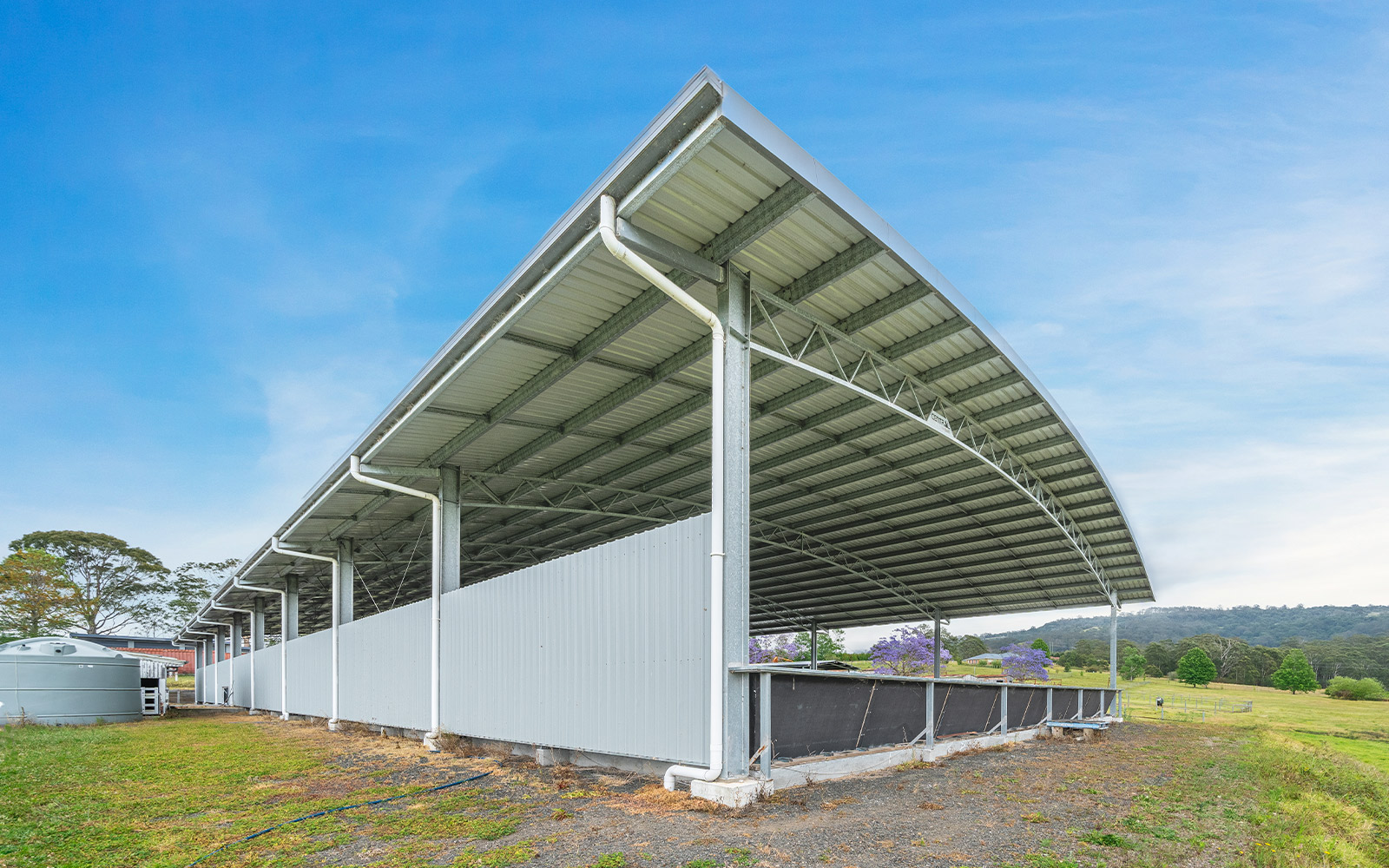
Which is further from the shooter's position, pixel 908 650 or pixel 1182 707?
pixel 908 650

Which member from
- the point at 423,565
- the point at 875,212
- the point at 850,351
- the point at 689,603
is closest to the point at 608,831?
the point at 689,603

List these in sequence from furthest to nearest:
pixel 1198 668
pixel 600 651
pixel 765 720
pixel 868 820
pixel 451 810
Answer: pixel 1198 668 < pixel 600 651 < pixel 765 720 < pixel 451 810 < pixel 868 820

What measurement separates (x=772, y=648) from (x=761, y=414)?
151ft

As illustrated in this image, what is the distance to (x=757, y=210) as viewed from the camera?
376 inches

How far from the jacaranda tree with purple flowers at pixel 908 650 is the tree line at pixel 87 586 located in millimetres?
46723

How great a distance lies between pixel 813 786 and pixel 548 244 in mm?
7581

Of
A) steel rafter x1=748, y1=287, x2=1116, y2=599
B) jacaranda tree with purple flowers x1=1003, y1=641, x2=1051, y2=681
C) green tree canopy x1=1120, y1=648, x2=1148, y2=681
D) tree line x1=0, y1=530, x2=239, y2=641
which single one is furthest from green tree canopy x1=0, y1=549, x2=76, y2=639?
green tree canopy x1=1120, y1=648, x2=1148, y2=681

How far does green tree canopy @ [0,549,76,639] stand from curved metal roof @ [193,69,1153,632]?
31022mm

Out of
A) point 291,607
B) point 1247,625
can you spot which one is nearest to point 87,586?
point 291,607

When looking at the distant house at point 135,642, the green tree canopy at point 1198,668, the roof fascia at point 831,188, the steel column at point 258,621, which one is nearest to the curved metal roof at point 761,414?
the roof fascia at point 831,188

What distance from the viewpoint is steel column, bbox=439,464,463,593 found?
16672 millimetres

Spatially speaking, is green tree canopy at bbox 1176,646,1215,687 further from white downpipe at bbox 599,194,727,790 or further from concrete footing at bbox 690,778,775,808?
white downpipe at bbox 599,194,727,790

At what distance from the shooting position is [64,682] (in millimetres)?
25516

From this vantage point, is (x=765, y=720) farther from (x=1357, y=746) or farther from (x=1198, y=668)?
(x=1198, y=668)
